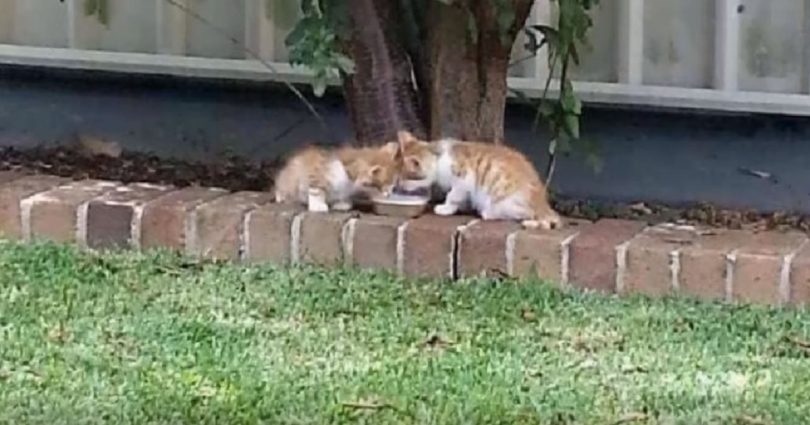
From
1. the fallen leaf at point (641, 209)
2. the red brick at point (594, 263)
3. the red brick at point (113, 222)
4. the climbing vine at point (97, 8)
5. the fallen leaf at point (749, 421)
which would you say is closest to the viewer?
the fallen leaf at point (749, 421)

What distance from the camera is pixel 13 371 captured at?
146 inches

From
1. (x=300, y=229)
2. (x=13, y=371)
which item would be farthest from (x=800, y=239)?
(x=13, y=371)

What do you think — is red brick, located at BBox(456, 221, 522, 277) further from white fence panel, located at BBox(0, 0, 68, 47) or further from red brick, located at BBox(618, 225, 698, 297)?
white fence panel, located at BBox(0, 0, 68, 47)

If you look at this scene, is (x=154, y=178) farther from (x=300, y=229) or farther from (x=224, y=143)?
(x=300, y=229)

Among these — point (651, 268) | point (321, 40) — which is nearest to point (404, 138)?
point (321, 40)

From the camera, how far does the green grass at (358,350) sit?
3.48 metres

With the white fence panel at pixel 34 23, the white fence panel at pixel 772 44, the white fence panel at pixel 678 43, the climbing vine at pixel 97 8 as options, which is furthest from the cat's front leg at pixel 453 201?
the white fence panel at pixel 34 23

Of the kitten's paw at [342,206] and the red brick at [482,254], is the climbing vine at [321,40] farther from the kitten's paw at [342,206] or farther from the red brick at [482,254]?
the red brick at [482,254]

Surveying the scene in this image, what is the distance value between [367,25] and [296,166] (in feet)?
1.31

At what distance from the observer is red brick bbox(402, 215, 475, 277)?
4523 millimetres

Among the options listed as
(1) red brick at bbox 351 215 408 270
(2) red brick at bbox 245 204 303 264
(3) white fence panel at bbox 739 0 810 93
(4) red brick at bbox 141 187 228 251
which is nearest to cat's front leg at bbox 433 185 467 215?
(1) red brick at bbox 351 215 408 270

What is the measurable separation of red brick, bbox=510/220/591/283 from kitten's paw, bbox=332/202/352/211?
50 cm

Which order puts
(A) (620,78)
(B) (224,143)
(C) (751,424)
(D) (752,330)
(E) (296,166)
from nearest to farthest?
1. (C) (751,424)
2. (D) (752,330)
3. (E) (296,166)
4. (A) (620,78)
5. (B) (224,143)

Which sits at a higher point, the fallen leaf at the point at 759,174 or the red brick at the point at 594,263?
the fallen leaf at the point at 759,174
